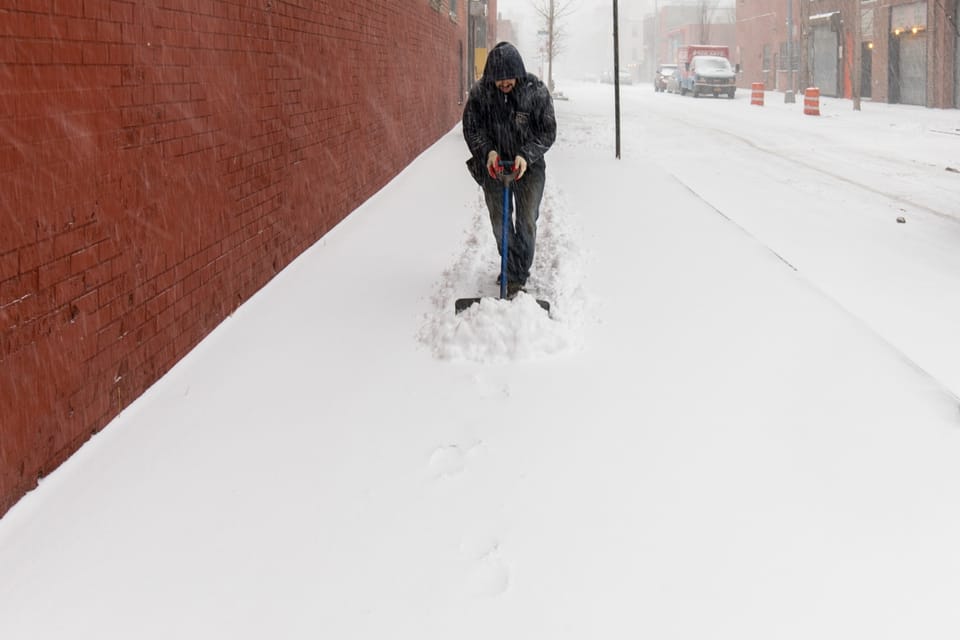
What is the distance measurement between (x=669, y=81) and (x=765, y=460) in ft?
174

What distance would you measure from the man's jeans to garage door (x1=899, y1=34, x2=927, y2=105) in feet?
102

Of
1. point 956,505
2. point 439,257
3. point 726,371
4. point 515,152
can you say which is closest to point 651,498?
point 956,505

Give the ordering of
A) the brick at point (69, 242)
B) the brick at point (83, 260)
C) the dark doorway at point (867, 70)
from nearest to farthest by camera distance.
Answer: the brick at point (69, 242), the brick at point (83, 260), the dark doorway at point (867, 70)

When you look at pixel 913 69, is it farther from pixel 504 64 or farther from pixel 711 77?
pixel 504 64

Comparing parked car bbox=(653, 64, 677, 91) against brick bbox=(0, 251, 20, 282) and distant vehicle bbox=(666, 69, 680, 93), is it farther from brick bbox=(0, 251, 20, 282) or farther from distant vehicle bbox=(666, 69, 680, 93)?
brick bbox=(0, 251, 20, 282)

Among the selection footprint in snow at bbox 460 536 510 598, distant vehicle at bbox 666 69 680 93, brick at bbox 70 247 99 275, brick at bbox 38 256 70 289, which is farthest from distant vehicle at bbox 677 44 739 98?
→ footprint in snow at bbox 460 536 510 598

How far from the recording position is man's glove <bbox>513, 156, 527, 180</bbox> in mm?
6145

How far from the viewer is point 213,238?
5.88 meters

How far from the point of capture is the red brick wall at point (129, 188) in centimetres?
357

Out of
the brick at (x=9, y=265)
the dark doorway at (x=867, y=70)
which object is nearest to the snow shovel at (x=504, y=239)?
the brick at (x=9, y=265)

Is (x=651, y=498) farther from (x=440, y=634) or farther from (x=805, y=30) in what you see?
(x=805, y=30)

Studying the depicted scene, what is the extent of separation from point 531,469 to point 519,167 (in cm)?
264

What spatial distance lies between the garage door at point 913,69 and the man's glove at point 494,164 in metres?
31.4

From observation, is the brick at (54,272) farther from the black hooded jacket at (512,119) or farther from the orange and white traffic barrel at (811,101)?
the orange and white traffic barrel at (811,101)
